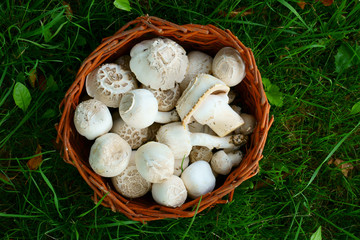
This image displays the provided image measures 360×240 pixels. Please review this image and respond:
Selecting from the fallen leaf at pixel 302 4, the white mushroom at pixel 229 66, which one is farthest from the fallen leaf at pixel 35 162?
the fallen leaf at pixel 302 4

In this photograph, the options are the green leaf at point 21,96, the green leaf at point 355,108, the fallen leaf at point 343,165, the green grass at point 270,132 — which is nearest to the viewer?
the green leaf at point 21,96

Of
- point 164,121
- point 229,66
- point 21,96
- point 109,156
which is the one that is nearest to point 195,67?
point 229,66

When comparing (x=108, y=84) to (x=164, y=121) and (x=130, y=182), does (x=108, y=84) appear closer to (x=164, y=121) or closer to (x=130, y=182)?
(x=164, y=121)

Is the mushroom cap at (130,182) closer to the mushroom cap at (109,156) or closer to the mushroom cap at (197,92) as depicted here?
the mushroom cap at (109,156)

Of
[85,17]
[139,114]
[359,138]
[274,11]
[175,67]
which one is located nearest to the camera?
[139,114]

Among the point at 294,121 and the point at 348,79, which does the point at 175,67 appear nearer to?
the point at 294,121

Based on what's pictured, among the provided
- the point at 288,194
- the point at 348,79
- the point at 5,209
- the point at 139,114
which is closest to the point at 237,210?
the point at 288,194

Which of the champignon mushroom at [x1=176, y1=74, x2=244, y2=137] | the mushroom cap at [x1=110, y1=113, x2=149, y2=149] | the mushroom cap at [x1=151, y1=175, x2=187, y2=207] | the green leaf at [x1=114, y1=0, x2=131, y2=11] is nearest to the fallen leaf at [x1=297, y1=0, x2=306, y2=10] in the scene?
the champignon mushroom at [x1=176, y1=74, x2=244, y2=137]
